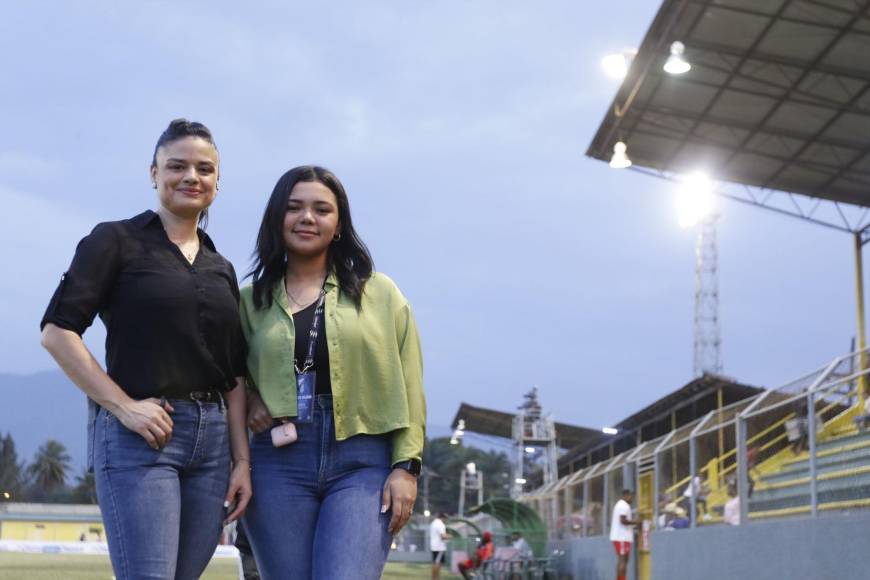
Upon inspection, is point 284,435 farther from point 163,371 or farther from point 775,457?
point 775,457

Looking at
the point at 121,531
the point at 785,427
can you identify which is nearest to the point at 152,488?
the point at 121,531

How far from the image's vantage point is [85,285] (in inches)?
137

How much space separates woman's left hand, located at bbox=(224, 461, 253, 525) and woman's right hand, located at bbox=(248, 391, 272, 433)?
14 cm

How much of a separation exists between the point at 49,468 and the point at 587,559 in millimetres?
118242

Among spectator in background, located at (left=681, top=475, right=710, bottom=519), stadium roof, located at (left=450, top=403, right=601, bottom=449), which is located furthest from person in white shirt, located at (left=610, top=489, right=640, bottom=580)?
stadium roof, located at (left=450, top=403, right=601, bottom=449)

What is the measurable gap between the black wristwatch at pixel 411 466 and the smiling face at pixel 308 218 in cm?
73

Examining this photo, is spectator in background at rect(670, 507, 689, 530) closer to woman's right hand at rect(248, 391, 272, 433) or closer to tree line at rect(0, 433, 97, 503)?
woman's right hand at rect(248, 391, 272, 433)

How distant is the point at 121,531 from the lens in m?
3.32

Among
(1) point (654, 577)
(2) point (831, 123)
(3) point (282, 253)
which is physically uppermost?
(2) point (831, 123)

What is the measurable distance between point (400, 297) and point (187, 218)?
713 millimetres

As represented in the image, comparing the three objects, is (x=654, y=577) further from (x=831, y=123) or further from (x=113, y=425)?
(x=113, y=425)

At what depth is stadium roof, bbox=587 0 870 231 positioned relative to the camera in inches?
663

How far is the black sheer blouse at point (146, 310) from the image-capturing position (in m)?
3.48

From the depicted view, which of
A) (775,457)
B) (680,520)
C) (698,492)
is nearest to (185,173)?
(775,457)
